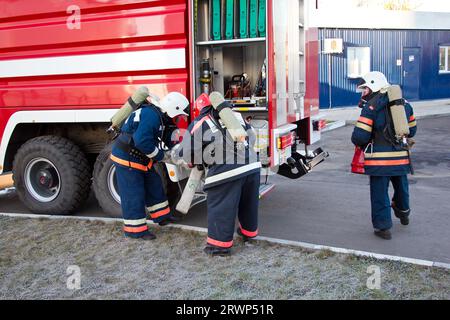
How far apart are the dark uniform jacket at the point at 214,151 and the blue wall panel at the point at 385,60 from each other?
14209mm

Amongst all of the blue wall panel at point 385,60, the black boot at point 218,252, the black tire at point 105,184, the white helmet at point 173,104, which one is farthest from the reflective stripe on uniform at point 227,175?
the blue wall panel at point 385,60

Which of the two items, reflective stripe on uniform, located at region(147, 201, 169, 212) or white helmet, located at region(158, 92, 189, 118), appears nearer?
white helmet, located at region(158, 92, 189, 118)

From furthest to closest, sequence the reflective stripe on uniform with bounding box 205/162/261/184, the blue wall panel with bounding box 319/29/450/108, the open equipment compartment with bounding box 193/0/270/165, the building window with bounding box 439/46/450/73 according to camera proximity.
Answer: the building window with bounding box 439/46/450/73
the blue wall panel with bounding box 319/29/450/108
the open equipment compartment with bounding box 193/0/270/165
the reflective stripe on uniform with bounding box 205/162/261/184

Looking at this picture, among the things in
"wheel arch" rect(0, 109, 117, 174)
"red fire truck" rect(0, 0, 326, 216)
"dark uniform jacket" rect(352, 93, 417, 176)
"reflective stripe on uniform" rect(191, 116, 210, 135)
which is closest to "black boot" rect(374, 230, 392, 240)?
"dark uniform jacket" rect(352, 93, 417, 176)

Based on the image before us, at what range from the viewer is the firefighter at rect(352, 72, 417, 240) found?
485 centimetres

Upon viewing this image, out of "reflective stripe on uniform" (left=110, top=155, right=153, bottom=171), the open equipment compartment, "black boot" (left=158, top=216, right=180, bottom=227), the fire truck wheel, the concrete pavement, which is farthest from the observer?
the concrete pavement

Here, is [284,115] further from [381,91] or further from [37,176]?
[37,176]

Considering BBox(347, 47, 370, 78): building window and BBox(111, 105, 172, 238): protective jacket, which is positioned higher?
BBox(347, 47, 370, 78): building window

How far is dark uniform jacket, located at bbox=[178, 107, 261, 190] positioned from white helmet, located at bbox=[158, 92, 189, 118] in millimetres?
457

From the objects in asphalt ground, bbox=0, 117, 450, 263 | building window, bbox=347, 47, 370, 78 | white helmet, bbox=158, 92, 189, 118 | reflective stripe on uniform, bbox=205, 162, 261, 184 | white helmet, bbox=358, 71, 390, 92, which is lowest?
asphalt ground, bbox=0, 117, 450, 263

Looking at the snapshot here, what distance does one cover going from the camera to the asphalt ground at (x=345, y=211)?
4867mm

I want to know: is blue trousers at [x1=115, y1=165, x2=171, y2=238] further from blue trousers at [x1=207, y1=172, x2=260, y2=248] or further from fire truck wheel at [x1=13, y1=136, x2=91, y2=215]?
fire truck wheel at [x1=13, y1=136, x2=91, y2=215]
